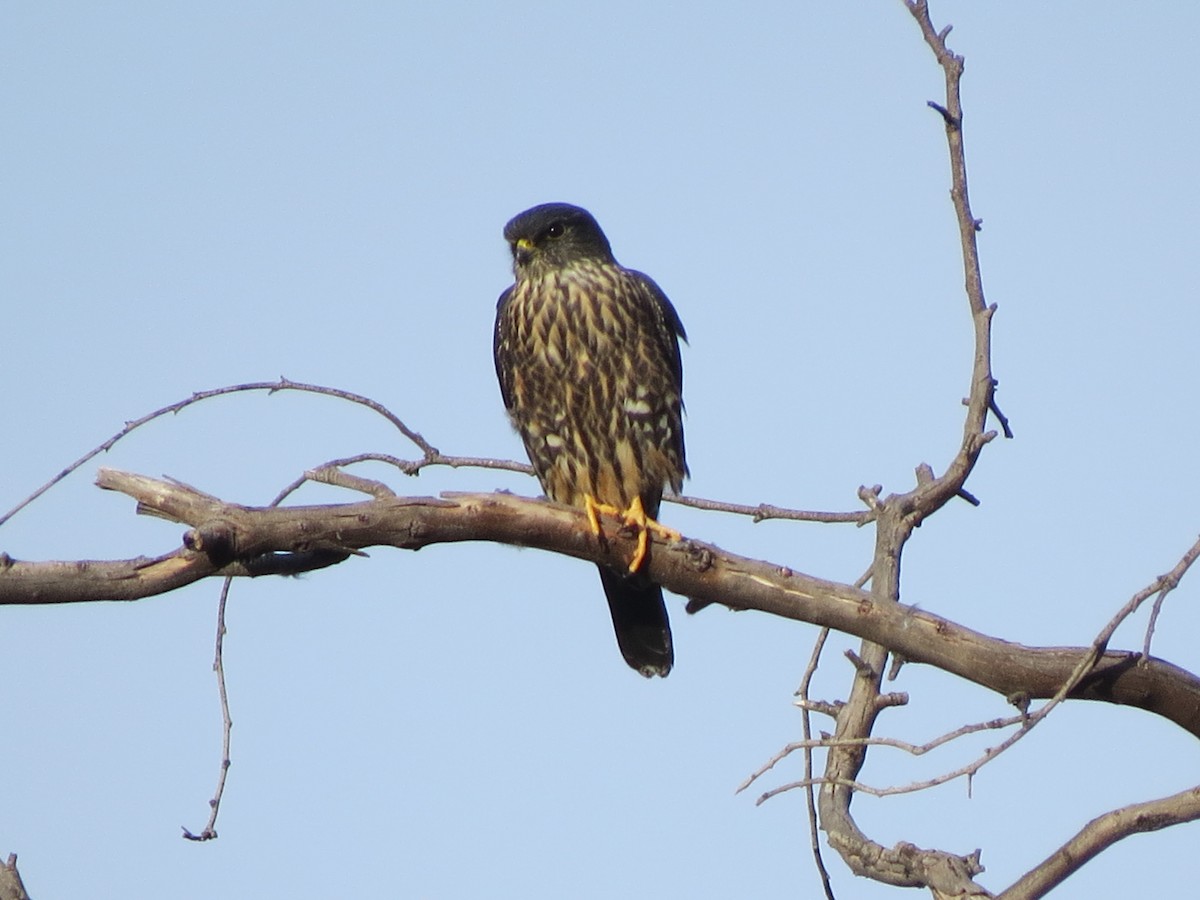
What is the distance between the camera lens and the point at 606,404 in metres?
4.57

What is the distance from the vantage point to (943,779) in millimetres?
2510

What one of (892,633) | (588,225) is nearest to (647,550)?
(892,633)

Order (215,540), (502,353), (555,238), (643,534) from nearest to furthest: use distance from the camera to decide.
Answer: (215,540), (643,534), (502,353), (555,238)

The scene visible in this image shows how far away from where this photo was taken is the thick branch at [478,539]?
2914 millimetres

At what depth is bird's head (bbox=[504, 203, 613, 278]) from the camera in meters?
4.93

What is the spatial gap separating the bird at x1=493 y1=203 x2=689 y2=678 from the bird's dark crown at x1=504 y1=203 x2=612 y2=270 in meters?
0.13

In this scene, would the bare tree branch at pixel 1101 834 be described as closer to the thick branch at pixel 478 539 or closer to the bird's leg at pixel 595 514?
the thick branch at pixel 478 539

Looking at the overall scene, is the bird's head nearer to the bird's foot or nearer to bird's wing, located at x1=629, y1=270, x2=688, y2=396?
bird's wing, located at x1=629, y1=270, x2=688, y2=396

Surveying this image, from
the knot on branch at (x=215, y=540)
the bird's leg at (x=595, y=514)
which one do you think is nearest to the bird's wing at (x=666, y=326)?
the bird's leg at (x=595, y=514)

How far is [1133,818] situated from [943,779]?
0.47 metres

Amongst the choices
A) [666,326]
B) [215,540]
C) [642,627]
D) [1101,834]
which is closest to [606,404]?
[666,326]

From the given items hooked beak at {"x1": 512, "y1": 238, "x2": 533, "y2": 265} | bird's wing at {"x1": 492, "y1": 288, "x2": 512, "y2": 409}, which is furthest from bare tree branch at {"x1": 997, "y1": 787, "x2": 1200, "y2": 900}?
hooked beak at {"x1": 512, "y1": 238, "x2": 533, "y2": 265}

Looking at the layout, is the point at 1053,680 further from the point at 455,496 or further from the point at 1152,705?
the point at 455,496

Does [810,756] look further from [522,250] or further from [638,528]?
[522,250]
